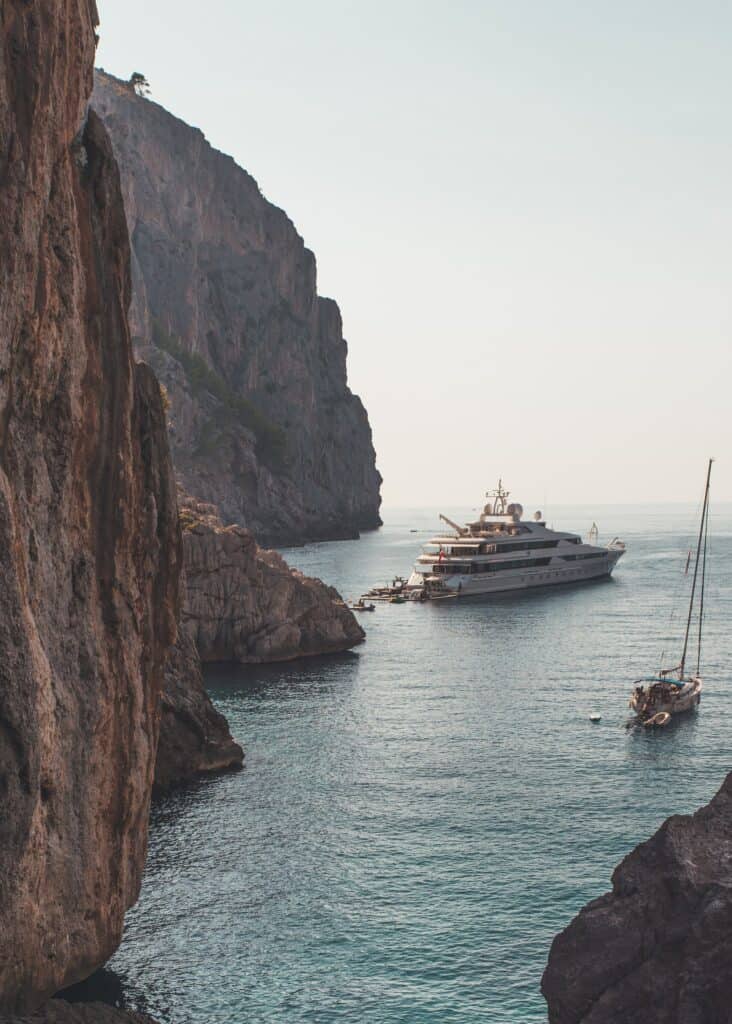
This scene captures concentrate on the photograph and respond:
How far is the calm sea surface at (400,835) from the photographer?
36.3m

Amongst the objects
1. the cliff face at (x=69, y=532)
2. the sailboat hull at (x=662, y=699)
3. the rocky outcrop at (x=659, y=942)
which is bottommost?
the sailboat hull at (x=662, y=699)

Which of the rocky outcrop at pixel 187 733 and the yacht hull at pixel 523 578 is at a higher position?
the yacht hull at pixel 523 578

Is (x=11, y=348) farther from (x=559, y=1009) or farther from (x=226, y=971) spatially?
(x=226, y=971)

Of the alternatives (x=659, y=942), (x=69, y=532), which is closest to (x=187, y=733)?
(x=69, y=532)

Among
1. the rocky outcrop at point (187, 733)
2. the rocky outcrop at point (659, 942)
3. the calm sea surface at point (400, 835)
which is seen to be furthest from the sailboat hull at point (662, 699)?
the rocky outcrop at point (659, 942)

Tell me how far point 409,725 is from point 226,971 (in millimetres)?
36665

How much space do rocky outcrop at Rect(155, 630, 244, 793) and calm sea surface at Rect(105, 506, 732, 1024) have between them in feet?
5.95

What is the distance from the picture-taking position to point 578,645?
105 metres

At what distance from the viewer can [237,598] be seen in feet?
313

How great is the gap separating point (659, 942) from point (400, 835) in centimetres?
2823

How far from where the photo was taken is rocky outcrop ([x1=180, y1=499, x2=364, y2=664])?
93.8 m

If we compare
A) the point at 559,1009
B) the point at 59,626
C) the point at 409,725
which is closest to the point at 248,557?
the point at 409,725

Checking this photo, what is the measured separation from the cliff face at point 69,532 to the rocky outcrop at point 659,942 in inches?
511

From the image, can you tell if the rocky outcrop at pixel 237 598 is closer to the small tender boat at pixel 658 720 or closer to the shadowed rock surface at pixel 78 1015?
the small tender boat at pixel 658 720
